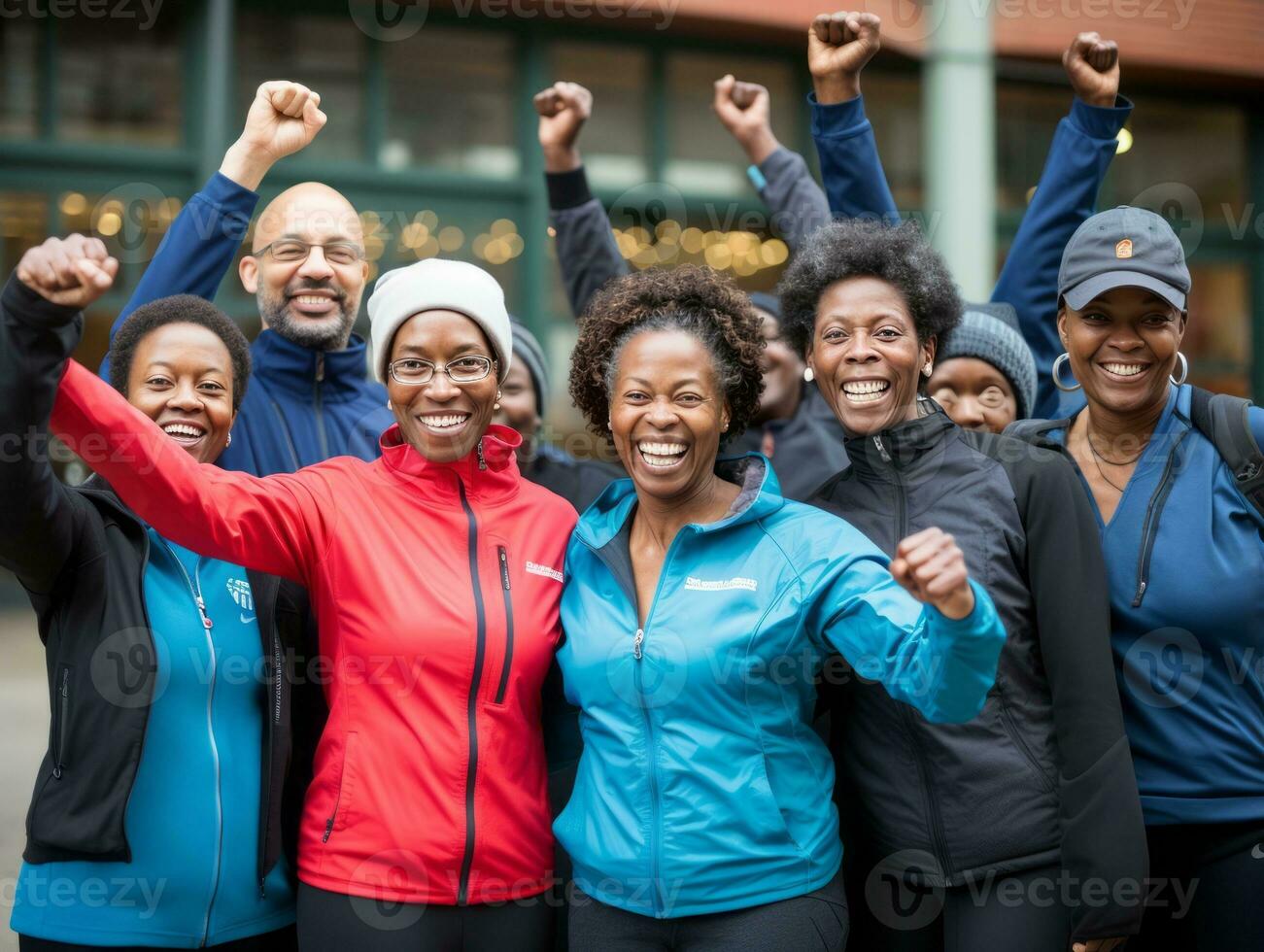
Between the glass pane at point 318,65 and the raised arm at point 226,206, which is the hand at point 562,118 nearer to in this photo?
the raised arm at point 226,206

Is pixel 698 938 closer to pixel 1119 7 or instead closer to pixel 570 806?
pixel 570 806

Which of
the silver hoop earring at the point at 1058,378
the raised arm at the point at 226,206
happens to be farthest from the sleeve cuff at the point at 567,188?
the silver hoop earring at the point at 1058,378

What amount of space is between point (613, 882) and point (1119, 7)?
352 inches

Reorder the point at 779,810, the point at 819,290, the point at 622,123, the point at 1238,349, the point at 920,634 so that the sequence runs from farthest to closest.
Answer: the point at 1238,349 < the point at 622,123 < the point at 819,290 < the point at 779,810 < the point at 920,634

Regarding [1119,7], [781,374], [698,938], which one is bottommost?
[698,938]

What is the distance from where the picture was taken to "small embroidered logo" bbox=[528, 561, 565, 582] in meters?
2.86

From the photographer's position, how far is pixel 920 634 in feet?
7.99

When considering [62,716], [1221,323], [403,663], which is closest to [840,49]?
[403,663]

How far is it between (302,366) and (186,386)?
710 mm

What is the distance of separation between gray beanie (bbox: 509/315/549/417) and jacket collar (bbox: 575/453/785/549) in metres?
1.37

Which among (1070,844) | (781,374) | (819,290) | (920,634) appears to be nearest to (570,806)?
(920,634)

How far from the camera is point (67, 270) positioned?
227 centimetres

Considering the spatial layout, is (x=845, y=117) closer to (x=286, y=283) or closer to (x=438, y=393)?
(x=438, y=393)

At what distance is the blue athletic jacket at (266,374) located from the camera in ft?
10.9
